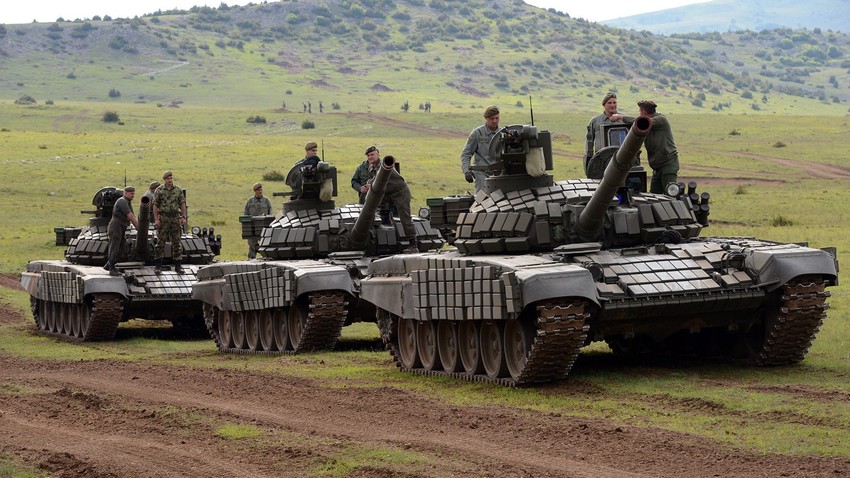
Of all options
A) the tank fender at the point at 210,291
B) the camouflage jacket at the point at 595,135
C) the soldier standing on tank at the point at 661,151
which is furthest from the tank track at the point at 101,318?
the soldier standing on tank at the point at 661,151

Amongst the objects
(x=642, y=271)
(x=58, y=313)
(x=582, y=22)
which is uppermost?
(x=582, y=22)

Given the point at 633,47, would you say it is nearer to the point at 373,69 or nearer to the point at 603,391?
the point at 373,69

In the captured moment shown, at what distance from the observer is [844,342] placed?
1947 cm

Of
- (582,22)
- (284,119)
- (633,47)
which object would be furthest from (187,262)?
(582,22)

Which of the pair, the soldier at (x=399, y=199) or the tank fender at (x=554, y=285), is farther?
the soldier at (x=399, y=199)

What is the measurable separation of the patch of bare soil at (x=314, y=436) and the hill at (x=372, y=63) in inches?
3963

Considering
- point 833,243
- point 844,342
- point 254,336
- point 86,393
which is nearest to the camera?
point 86,393

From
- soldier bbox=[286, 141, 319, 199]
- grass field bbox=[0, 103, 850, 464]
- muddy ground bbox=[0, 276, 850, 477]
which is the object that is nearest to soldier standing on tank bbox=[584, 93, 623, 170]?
grass field bbox=[0, 103, 850, 464]

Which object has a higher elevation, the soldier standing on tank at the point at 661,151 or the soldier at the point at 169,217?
the soldier standing on tank at the point at 661,151

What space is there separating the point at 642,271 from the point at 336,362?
225 inches

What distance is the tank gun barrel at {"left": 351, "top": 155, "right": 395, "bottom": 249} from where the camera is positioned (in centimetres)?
2025

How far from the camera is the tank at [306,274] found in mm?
21312

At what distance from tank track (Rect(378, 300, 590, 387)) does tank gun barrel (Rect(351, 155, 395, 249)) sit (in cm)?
493

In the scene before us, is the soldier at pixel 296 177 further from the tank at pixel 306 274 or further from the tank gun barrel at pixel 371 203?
the tank gun barrel at pixel 371 203
